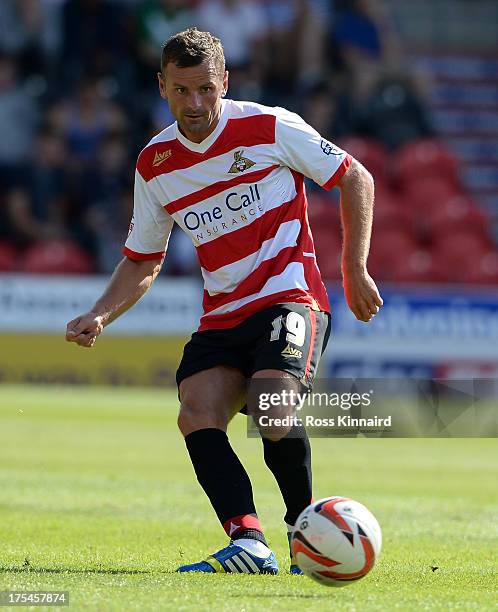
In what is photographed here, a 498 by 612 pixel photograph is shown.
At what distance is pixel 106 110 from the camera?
2075 centimetres

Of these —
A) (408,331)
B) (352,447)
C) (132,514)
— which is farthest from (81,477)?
(408,331)

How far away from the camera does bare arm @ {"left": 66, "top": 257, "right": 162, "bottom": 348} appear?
18.9 ft

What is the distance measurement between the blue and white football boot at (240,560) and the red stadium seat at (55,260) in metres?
14.5

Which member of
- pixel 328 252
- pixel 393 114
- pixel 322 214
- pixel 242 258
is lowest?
pixel 242 258

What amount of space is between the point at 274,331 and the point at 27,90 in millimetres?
16259

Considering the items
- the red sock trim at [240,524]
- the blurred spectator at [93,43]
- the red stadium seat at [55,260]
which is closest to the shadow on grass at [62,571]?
the red sock trim at [240,524]

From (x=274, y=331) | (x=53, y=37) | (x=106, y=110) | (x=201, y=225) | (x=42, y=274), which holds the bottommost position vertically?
(x=274, y=331)

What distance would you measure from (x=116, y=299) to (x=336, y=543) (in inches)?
68.9

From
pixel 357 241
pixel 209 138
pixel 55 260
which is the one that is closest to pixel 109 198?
pixel 55 260

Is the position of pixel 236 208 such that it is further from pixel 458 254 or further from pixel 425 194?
pixel 425 194

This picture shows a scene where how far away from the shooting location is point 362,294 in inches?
219

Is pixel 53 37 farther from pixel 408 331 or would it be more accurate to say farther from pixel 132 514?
pixel 132 514

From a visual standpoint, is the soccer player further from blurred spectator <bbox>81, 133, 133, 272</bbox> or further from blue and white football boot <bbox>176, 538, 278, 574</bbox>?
blurred spectator <bbox>81, 133, 133, 272</bbox>

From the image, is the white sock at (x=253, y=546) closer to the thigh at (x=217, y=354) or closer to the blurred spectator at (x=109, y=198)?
the thigh at (x=217, y=354)
